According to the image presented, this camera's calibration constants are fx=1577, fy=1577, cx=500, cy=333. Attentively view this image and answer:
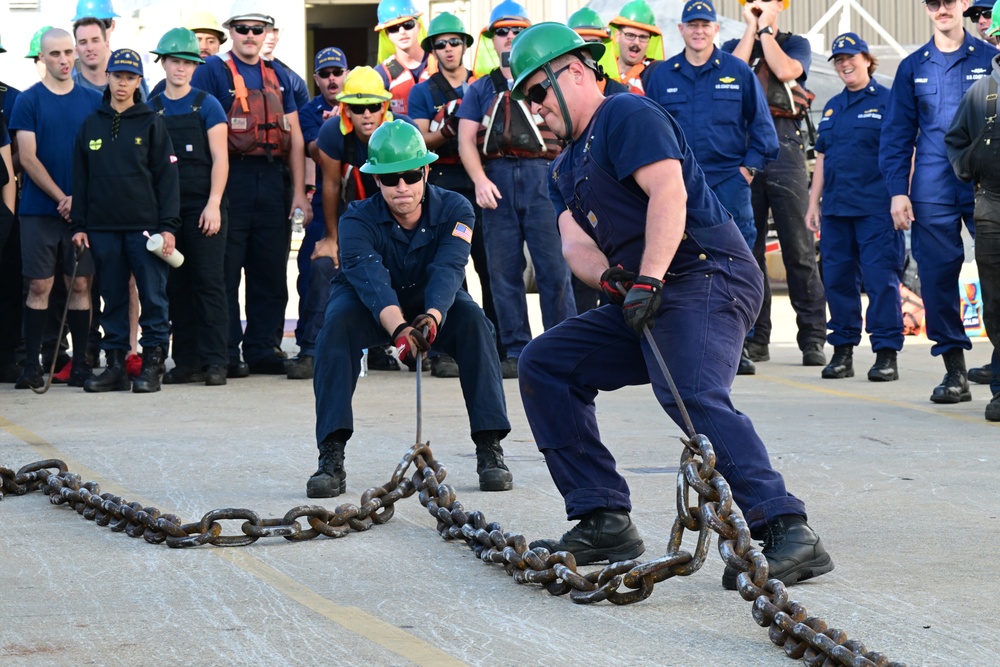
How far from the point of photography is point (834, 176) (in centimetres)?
1029

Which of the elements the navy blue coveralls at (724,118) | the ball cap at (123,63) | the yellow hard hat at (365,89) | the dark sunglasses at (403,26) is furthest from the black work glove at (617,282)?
the dark sunglasses at (403,26)

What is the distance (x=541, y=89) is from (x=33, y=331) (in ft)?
19.0

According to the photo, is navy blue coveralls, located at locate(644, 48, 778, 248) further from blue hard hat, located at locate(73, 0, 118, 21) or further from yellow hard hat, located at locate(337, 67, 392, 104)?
blue hard hat, located at locate(73, 0, 118, 21)

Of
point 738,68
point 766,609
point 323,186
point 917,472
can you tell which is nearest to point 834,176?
point 738,68

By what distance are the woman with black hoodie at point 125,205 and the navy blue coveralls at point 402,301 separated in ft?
10.1

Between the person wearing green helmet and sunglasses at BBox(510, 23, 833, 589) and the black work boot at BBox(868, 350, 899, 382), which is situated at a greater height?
the person wearing green helmet and sunglasses at BBox(510, 23, 833, 589)

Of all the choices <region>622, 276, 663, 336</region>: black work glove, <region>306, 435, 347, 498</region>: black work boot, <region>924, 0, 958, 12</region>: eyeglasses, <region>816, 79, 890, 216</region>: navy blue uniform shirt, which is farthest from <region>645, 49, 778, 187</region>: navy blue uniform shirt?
<region>622, 276, 663, 336</region>: black work glove

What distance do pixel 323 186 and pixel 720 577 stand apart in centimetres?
569

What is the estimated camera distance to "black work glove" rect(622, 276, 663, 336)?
469cm

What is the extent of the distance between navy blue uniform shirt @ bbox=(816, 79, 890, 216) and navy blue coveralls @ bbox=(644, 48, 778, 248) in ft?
1.75

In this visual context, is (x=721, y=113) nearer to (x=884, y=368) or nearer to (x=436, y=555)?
(x=884, y=368)

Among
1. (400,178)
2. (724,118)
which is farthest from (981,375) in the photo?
(400,178)

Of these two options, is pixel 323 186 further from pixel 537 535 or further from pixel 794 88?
pixel 537 535

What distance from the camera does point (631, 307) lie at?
4.70 meters
